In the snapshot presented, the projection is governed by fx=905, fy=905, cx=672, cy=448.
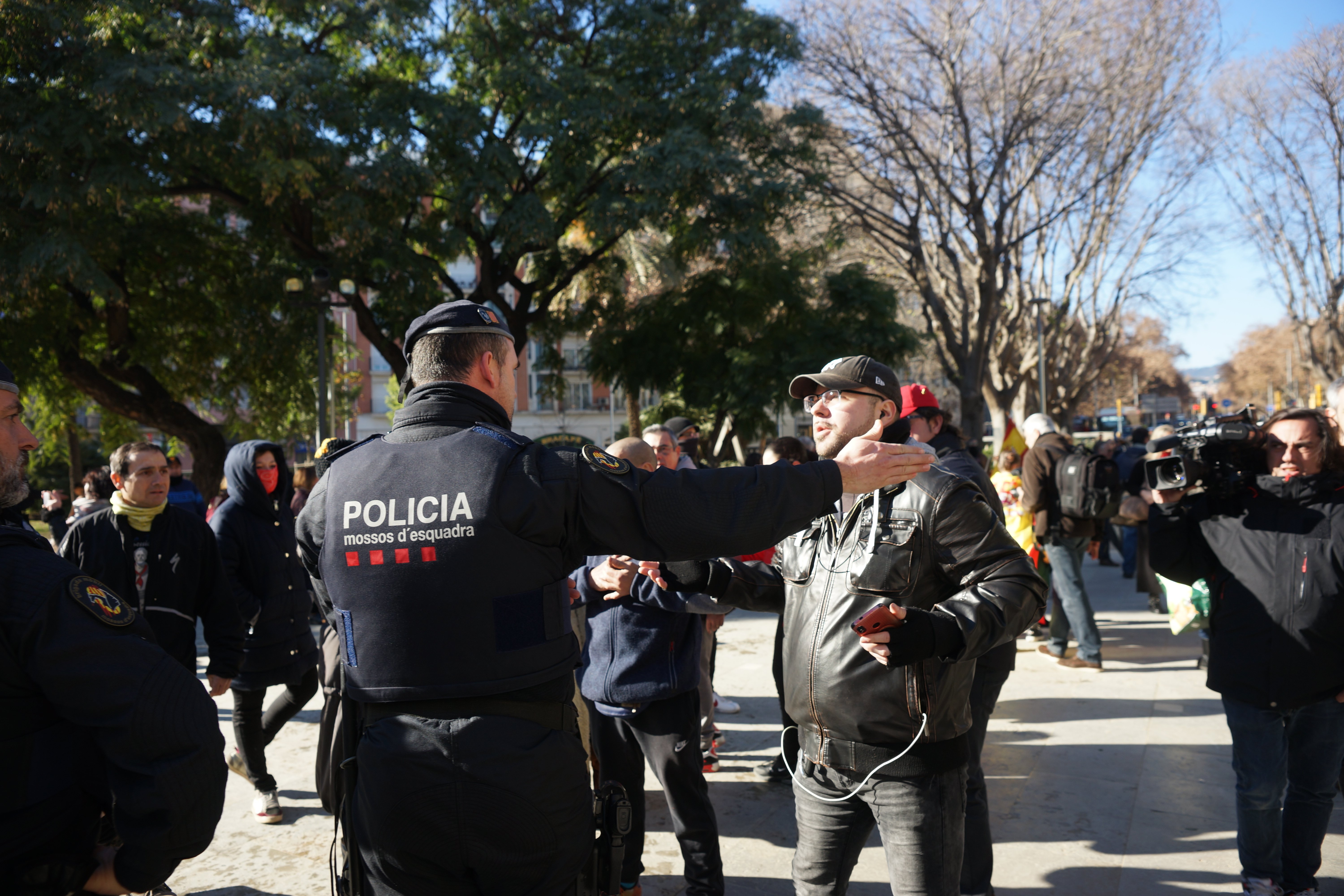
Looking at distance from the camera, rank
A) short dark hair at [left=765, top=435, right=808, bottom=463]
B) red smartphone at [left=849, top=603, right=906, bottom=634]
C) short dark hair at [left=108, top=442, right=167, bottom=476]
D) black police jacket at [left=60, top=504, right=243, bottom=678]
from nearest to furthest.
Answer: red smartphone at [left=849, top=603, right=906, bottom=634]
black police jacket at [left=60, top=504, right=243, bottom=678]
short dark hair at [left=108, top=442, right=167, bottom=476]
short dark hair at [left=765, top=435, right=808, bottom=463]

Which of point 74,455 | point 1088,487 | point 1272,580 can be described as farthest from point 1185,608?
point 74,455

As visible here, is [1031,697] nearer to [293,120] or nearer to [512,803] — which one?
[512,803]

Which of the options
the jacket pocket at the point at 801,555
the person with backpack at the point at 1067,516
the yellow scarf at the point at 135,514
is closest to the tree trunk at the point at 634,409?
the person with backpack at the point at 1067,516

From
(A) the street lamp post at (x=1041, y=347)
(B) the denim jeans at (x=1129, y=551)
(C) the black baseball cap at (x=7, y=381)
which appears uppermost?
(A) the street lamp post at (x=1041, y=347)

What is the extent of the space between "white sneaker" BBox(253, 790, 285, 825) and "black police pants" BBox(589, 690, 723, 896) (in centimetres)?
199

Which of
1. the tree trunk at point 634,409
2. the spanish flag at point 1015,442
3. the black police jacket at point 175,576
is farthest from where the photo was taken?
the tree trunk at point 634,409

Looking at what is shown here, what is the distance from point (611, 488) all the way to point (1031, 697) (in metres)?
5.41

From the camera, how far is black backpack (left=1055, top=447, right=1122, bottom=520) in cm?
713

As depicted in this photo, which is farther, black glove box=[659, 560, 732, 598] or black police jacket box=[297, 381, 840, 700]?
black glove box=[659, 560, 732, 598]

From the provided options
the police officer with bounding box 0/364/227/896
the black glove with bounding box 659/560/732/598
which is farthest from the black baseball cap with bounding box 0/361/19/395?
the black glove with bounding box 659/560/732/598

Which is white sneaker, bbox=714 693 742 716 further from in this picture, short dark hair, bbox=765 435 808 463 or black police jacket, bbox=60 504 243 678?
black police jacket, bbox=60 504 243 678

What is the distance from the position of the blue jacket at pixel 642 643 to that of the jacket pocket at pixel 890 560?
88 centimetres

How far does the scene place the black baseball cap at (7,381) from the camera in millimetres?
1919

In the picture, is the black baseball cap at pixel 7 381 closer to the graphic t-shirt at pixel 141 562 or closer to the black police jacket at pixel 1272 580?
the graphic t-shirt at pixel 141 562
